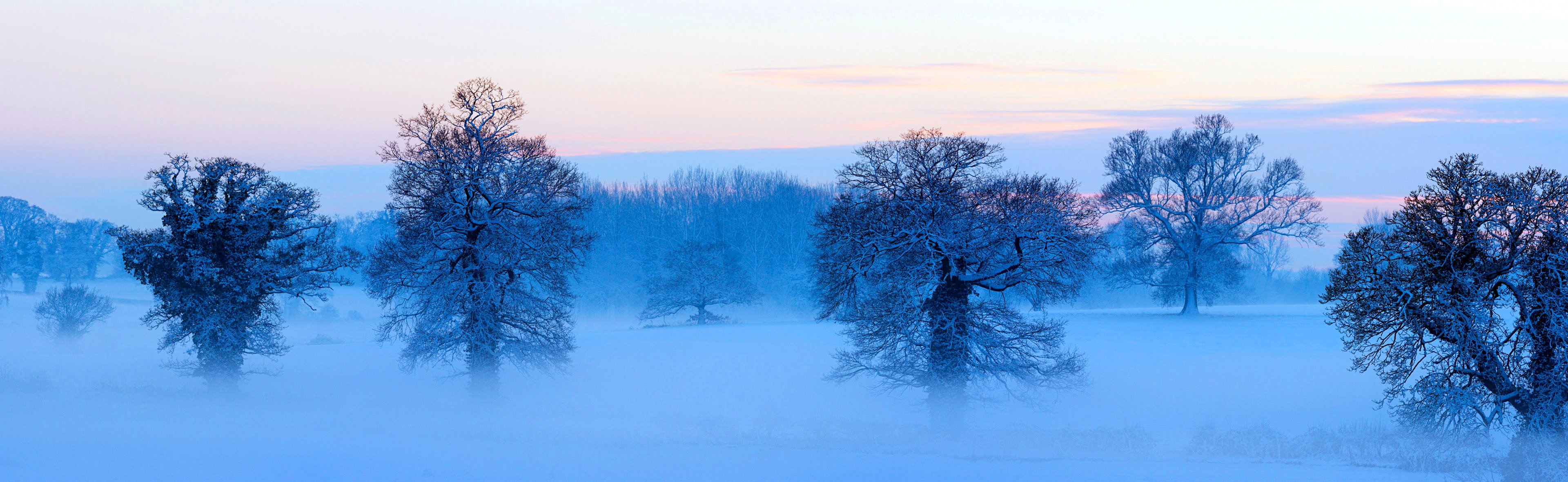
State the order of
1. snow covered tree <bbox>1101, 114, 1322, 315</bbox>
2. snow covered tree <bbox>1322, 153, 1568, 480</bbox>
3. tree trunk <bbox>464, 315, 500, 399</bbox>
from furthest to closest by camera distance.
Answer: snow covered tree <bbox>1101, 114, 1322, 315</bbox> < tree trunk <bbox>464, 315, 500, 399</bbox> < snow covered tree <bbox>1322, 153, 1568, 480</bbox>

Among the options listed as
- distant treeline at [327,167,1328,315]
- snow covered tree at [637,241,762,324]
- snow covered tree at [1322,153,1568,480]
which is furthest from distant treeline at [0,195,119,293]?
snow covered tree at [1322,153,1568,480]

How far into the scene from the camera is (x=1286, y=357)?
93.2 ft

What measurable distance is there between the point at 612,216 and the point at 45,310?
5048cm

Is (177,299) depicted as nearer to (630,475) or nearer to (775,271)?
(630,475)

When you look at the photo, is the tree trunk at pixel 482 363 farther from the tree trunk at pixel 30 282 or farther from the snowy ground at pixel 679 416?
the tree trunk at pixel 30 282

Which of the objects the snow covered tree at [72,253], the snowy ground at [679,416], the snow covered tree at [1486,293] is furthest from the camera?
the snow covered tree at [72,253]

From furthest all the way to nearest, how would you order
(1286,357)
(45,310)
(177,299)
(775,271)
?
(775,271) → (45,310) → (1286,357) → (177,299)

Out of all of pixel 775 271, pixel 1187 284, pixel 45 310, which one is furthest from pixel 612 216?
pixel 1187 284

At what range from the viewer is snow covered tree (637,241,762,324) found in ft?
163

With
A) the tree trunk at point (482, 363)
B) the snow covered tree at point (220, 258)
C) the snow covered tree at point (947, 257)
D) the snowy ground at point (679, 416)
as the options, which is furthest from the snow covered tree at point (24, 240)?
the snow covered tree at point (947, 257)

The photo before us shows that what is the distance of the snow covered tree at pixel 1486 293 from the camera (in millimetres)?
15016

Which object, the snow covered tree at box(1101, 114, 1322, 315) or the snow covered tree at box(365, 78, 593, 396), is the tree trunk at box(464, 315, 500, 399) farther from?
the snow covered tree at box(1101, 114, 1322, 315)

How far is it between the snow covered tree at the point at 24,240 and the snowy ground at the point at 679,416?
4546 cm

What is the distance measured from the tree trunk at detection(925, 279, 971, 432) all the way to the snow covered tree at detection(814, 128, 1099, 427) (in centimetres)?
2
